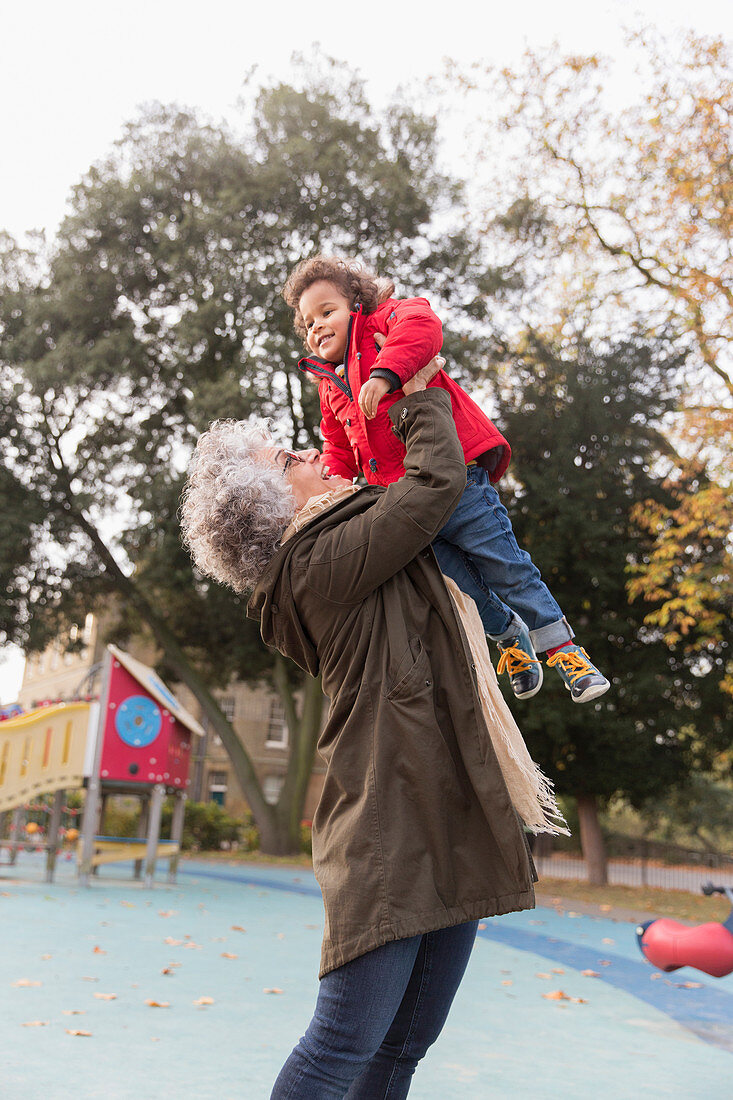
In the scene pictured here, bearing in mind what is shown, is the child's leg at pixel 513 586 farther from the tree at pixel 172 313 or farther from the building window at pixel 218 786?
the building window at pixel 218 786

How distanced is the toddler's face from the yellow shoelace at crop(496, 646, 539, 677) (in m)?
0.90

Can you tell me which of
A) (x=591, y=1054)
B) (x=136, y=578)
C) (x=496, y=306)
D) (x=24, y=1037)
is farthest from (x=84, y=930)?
(x=496, y=306)

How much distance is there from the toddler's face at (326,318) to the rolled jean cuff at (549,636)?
89 cm

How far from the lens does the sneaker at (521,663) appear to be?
2371 mm

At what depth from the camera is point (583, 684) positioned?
224 centimetres

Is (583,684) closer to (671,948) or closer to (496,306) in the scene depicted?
(671,948)

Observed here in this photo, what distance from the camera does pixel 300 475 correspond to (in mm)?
2051

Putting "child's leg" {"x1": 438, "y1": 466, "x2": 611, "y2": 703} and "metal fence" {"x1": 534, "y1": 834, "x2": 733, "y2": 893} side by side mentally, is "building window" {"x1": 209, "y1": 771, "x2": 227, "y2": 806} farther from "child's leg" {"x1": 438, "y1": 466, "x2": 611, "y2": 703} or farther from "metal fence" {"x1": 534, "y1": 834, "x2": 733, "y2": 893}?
"child's leg" {"x1": 438, "y1": 466, "x2": 611, "y2": 703}

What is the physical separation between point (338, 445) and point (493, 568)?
0.63 m

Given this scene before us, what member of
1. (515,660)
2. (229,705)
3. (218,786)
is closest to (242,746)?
(218,786)

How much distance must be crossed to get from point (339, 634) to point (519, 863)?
53 centimetres

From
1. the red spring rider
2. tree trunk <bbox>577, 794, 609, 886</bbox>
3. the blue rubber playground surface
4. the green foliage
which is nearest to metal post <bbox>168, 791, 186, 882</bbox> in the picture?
the blue rubber playground surface

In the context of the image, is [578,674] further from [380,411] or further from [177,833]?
[177,833]

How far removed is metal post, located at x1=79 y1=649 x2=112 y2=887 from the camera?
1029 cm
